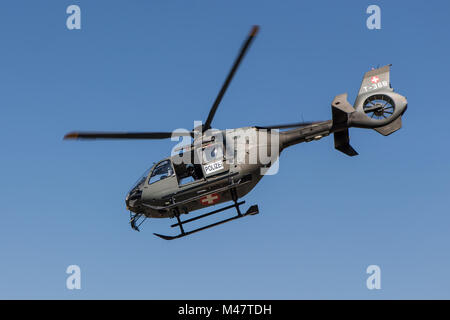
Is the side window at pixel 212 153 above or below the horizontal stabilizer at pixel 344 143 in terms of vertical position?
below

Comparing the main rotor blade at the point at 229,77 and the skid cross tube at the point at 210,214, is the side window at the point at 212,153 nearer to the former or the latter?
the main rotor blade at the point at 229,77

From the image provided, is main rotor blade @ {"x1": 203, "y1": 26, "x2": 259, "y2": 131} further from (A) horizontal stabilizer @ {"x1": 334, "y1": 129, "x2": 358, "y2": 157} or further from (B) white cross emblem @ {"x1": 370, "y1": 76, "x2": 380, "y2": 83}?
(B) white cross emblem @ {"x1": 370, "y1": 76, "x2": 380, "y2": 83}

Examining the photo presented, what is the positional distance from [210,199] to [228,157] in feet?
5.49

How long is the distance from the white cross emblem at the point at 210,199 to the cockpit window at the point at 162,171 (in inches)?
61.3

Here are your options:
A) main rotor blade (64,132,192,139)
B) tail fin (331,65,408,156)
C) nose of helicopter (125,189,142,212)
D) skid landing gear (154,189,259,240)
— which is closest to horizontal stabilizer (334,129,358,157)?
tail fin (331,65,408,156)

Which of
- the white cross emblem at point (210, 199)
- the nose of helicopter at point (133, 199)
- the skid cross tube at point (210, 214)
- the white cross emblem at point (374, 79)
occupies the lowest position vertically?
the skid cross tube at point (210, 214)

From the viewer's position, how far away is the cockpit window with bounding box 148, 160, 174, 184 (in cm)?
1995

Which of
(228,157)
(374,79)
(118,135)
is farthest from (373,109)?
(118,135)

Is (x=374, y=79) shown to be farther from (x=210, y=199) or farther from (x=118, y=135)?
(x=118, y=135)

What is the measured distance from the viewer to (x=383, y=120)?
19766mm

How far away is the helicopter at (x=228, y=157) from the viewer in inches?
754

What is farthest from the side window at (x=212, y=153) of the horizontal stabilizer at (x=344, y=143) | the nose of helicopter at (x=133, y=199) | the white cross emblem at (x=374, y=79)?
the white cross emblem at (x=374, y=79)

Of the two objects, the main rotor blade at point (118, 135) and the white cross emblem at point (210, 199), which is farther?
the white cross emblem at point (210, 199)

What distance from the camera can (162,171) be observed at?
793 inches
